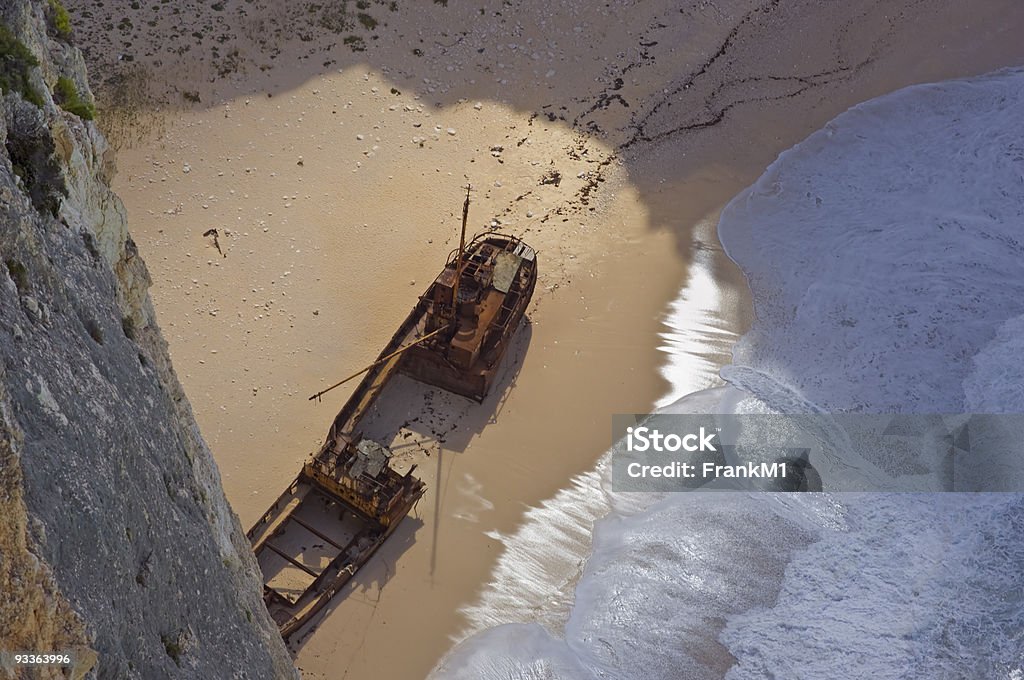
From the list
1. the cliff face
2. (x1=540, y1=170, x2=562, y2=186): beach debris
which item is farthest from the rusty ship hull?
the cliff face

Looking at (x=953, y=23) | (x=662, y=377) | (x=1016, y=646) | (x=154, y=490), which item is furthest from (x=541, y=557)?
(x=953, y=23)

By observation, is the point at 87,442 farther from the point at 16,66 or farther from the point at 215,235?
the point at 215,235

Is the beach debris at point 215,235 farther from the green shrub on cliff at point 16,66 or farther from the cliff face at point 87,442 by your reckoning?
the green shrub on cliff at point 16,66

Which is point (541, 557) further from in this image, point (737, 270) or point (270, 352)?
point (737, 270)

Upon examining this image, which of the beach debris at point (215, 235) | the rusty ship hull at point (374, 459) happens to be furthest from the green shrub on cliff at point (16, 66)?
the beach debris at point (215, 235)

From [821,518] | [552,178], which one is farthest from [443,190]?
[821,518]

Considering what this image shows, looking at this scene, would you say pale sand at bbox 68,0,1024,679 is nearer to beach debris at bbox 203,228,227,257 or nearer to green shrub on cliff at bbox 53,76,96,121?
beach debris at bbox 203,228,227,257
